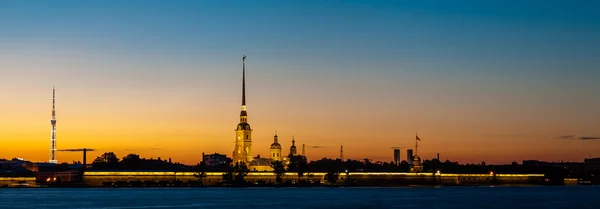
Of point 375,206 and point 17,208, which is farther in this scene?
point 375,206

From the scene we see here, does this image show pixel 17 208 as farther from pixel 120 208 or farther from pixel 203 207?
pixel 203 207

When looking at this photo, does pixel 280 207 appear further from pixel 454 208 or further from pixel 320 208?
pixel 454 208

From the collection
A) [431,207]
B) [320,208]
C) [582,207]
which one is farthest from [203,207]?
[582,207]

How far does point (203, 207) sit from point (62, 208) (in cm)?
1434

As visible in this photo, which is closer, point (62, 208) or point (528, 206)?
point (62, 208)

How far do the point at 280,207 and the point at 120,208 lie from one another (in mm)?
16457

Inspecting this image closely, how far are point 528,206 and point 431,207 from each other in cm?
1138

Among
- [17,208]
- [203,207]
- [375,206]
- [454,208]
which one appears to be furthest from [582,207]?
[17,208]

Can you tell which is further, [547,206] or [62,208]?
[547,206]

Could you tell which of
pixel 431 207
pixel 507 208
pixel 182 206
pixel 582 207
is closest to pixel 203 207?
pixel 182 206

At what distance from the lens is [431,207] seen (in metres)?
110

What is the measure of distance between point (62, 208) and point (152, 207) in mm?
9150

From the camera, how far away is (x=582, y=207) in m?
108

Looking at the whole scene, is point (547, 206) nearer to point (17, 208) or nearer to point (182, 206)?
point (182, 206)
